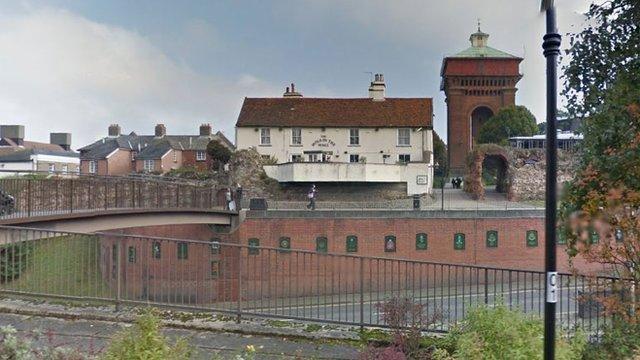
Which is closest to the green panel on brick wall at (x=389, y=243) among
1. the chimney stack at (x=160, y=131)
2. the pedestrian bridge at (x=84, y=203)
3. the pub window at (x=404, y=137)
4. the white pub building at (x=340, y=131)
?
the pedestrian bridge at (x=84, y=203)

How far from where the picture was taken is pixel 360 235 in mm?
29250

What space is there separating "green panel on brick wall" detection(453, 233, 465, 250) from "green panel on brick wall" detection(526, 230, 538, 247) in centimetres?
404

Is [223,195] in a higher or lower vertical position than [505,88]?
lower

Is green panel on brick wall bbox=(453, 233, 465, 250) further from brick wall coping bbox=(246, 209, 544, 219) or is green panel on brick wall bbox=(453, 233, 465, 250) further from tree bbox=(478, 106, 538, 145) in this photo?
tree bbox=(478, 106, 538, 145)

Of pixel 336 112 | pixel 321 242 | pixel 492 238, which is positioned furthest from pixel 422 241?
pixel 336 112

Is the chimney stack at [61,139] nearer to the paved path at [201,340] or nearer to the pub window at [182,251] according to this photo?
the pub window at [182,251]

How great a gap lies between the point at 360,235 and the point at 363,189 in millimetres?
12077

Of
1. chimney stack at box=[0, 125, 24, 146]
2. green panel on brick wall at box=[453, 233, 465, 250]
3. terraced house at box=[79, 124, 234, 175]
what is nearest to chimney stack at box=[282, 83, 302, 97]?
terraced house at box=[79, 124, 234, 175]

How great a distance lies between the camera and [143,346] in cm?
384

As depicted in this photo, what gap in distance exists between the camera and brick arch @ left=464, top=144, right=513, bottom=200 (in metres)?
39.1

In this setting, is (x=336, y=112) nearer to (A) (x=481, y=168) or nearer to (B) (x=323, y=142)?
(B) (x=323, y=142)

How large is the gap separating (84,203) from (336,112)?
3223cm

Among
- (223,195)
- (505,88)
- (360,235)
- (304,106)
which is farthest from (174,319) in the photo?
(505,88)

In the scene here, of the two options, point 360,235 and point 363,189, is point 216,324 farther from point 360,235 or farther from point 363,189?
point 363,189
